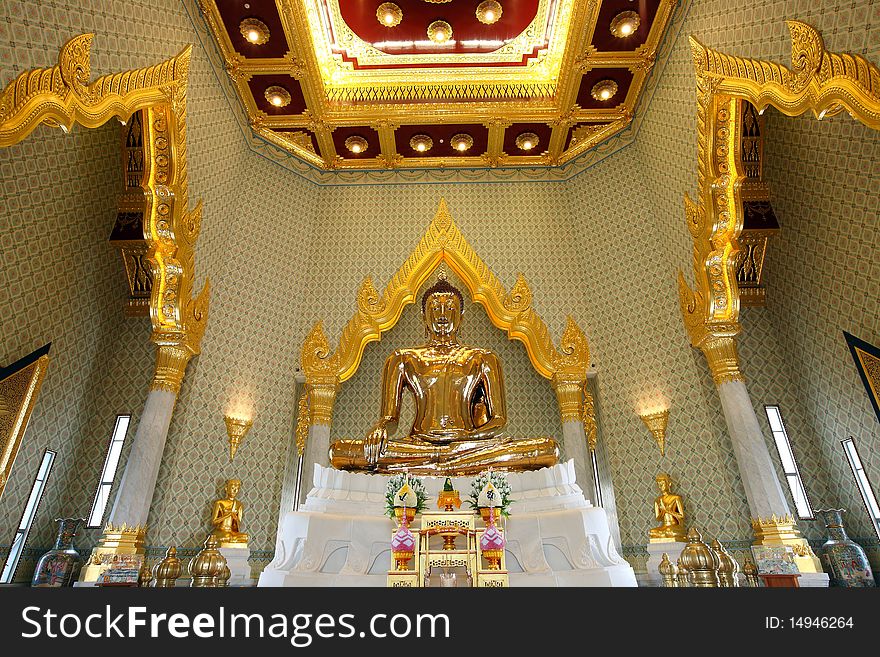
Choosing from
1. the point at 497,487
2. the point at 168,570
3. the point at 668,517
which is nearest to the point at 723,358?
the point at 668,517

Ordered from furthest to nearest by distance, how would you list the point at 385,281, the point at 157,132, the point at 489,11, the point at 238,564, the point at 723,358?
the point at 385,281 → the point at 489,11 → the point at 723,358 → the point at 238,564 → the point at 157,132

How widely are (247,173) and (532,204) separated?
4986 mm

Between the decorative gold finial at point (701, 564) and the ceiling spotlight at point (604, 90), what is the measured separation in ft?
23.4

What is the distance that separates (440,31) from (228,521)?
7.69 m

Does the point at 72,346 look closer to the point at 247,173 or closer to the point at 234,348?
the point at 234,348

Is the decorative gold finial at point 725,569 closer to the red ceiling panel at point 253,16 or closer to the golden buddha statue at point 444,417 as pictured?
the golden buddha statue at point 444,417

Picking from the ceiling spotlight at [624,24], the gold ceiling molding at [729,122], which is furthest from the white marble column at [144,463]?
the ceiling spotlight at [624,24]

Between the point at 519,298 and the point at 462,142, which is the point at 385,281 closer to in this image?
the point at 519,298

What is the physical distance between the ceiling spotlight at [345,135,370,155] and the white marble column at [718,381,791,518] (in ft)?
22.7

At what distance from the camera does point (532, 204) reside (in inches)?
371

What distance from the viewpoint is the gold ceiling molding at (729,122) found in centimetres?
427

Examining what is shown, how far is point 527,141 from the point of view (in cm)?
912

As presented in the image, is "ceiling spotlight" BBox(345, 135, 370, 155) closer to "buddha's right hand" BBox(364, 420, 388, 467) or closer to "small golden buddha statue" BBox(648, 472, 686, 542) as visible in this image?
"buddha's right hand" BBox(364, 420, 388, 467)

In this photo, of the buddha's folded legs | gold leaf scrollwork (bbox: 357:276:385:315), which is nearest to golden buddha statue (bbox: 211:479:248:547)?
the buddha's folded legs
